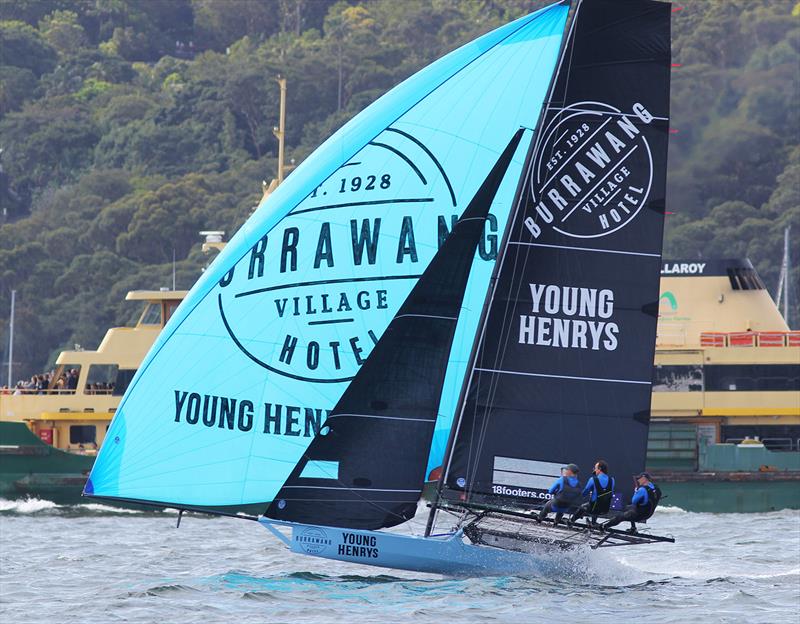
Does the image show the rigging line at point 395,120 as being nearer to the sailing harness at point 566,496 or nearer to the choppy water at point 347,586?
Answer: the choppy water at point 347,586

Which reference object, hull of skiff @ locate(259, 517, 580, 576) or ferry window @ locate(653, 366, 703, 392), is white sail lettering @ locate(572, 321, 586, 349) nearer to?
hull of skiff @ locate(259, 517, 580, 576)

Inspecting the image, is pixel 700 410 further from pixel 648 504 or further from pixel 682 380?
pixel 648 504

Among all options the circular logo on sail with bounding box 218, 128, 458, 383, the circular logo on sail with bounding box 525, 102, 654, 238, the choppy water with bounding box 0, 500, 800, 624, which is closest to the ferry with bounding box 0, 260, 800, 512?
the choppy water with bounding box 0, 500, 800, 624

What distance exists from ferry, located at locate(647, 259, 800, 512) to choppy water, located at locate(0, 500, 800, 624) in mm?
5505

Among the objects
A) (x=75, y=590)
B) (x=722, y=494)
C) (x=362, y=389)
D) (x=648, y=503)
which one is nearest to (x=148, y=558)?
(x=75, y=590)

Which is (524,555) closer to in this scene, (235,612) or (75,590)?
(235,612)

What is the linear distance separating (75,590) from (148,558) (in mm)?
3263

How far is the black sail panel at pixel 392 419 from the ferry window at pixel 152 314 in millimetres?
13798

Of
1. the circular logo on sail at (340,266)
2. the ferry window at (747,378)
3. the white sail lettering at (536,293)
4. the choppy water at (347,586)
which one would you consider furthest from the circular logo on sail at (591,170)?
the ferry window at (747,378)

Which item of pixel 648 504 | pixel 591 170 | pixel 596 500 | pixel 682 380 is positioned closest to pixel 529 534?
pixel 596 500

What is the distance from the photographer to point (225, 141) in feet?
276

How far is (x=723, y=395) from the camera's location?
100 feet

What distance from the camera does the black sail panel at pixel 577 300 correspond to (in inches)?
674

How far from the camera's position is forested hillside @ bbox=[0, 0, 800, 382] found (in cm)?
6041
